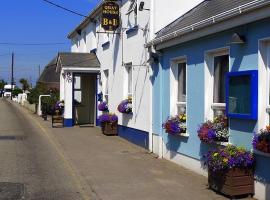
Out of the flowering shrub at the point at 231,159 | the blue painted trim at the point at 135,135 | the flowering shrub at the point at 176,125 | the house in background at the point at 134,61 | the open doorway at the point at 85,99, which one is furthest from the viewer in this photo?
the open doorway at the point at 85,99

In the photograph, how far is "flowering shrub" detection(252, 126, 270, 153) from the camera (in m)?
7.68

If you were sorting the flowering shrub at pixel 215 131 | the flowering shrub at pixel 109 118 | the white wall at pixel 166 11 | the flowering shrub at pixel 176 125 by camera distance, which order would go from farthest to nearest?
the flowering shrub at pixel 109 118 → the white wall at pixel 166 11 → the flowering shrub at pixel 176 125 → the flowering shrub at pixel 215 131

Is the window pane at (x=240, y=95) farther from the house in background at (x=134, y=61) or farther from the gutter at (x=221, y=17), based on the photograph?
the house in background at (x=134, y=61)

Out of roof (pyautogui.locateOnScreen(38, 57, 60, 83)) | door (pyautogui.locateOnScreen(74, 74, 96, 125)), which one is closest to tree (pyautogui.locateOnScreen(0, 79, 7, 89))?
roof (pyautogui.locateOnScreen(38, 57, 60, 83))

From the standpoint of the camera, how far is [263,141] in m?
7.74

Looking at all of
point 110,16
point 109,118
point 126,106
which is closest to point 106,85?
point 109,118

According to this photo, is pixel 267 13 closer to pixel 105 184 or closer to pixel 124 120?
pixel 105 184

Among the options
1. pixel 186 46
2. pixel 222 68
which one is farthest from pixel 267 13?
pixel 186 46

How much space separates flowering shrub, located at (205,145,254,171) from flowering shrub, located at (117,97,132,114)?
26.8 ft

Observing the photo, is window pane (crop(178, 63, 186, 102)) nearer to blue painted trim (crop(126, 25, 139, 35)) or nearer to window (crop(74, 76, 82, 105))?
blue painted trim (crop(126, 25, 139, 35))

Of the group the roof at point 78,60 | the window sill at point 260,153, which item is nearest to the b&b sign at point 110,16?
the roof at point 78,60

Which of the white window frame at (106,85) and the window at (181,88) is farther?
the white window frame at (106,85)

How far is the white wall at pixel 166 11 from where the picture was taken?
14266 mm

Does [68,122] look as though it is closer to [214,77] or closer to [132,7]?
[132,7]
